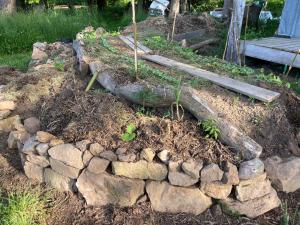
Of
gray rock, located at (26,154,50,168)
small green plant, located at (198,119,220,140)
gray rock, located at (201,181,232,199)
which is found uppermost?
small green plant, located at (198,119,220,140)

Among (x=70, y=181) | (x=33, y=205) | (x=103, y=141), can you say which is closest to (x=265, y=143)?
(x=103, y=141)

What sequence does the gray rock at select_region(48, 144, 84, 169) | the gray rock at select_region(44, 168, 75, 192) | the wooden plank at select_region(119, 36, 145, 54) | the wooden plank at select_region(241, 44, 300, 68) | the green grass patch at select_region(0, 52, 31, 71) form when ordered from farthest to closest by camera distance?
the green grass patch at select_region(0, 52, 31, 71), the wooden plank at select_region(241, 44, 300, 68), the wooden plank at select_region(119, 36, 145, 54), the gray rock at select_region(44, 168, 75, 192), the gray rock at select_region(48, 144, 84, 169)

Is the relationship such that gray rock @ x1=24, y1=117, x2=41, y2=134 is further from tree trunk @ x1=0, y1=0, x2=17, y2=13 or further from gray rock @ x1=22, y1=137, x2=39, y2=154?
tree trunk @ x1=0, y1=0, x2=17, y2=13

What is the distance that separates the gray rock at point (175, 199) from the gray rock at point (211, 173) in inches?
5.7

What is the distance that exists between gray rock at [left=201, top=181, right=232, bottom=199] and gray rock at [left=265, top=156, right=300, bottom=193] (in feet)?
1.54

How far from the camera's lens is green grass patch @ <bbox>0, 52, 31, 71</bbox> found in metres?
7.33

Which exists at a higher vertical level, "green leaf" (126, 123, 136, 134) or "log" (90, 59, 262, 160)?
"log" (90, 59, 262, 160)

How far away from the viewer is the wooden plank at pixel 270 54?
6470 millimetres

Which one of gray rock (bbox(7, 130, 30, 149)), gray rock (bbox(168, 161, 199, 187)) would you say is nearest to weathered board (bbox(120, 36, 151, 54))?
gray rock (bbox(7, 130, 30, 149))

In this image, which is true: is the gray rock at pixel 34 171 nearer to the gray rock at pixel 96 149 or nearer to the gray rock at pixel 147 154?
the gray rock at pixel 96 149

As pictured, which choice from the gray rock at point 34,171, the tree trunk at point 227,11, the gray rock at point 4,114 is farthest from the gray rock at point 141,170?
the tree trunk at point 227,11

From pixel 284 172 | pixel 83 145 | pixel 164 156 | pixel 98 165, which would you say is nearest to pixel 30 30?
pixel 83 145

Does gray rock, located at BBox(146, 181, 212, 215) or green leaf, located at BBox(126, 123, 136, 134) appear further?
green leaf, located at BBox(126, 123, 136, 134)

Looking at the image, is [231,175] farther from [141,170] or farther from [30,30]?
[30,30]
